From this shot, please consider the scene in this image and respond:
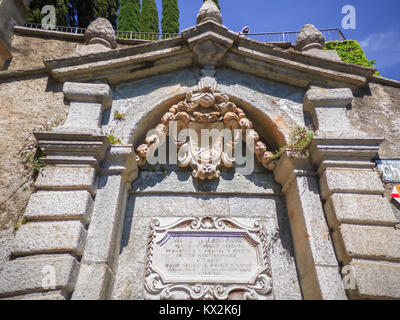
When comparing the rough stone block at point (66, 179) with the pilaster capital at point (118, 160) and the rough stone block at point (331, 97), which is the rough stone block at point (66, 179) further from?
the rough stone block at point (331, 97)

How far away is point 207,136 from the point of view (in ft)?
13.6

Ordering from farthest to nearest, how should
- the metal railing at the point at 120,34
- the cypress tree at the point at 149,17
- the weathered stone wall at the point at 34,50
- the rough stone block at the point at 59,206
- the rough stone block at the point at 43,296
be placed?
the cypress tree at the point at 149,17
the metal railing at the point at 120,34
the weathered stone wall at the point at 34,50
the rough stone block at the point at 59,206
the rough stone block at the point at 43,296

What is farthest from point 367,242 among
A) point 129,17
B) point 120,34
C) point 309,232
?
point 129,17

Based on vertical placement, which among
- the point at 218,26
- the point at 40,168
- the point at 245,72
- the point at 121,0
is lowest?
the point at 40,168

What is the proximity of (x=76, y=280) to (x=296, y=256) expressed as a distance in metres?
2.49

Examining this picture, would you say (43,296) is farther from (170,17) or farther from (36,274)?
(170,17)

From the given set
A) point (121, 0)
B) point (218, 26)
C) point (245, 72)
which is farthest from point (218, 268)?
point (121, 0)

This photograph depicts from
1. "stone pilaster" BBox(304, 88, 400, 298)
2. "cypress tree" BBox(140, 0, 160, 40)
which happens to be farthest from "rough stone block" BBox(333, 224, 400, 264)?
"cypress tree" BBox(140, 0, 160, 40)

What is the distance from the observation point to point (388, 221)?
116 inches

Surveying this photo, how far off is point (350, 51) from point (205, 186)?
720 cm

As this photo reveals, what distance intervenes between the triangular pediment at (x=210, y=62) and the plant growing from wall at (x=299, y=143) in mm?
930

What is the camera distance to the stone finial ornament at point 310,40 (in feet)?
14.6

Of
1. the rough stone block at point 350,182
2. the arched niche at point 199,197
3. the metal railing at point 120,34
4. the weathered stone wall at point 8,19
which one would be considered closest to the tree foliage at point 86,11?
the metal railing at point 120,34

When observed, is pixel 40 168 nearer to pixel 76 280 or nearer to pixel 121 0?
pixel 76 280
